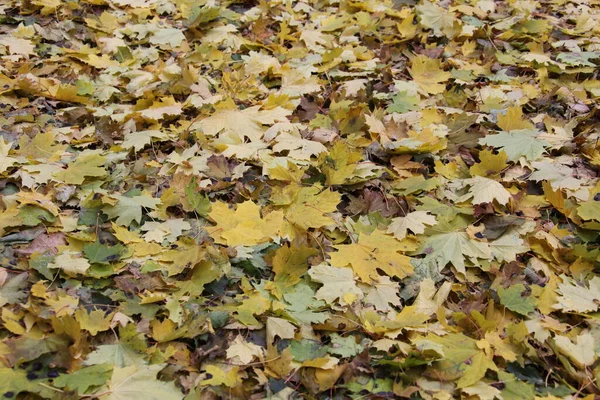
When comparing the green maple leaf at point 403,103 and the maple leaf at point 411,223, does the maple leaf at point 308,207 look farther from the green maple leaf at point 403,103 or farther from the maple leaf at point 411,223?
the green maple leaf at point 403,103

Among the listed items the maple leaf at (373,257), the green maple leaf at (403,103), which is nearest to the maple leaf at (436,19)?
the green maple leaf at (403,103)

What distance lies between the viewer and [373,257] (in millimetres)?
2166

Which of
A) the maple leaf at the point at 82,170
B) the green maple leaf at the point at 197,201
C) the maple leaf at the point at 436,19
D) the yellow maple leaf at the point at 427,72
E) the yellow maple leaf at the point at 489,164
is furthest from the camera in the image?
the maple leaf at the point at 436,19

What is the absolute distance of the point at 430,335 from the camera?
1.88 metres

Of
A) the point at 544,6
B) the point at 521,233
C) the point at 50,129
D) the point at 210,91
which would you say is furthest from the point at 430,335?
the point at 544,6

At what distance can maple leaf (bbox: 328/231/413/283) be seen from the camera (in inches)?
83.4

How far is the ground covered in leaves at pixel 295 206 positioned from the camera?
1791 mm

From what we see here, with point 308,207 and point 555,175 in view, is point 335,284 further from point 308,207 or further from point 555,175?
point 555,175

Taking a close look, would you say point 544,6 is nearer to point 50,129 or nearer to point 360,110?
point 360,110

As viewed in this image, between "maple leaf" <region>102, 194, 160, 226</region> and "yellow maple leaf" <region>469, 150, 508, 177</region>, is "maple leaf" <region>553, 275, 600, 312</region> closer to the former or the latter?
"yellow maple leaf" <region>469, 150, 508, 177</region>

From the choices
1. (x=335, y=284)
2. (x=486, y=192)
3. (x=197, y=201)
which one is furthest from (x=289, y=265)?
(x=486, y=192)

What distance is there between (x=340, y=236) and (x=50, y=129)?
1664 mm

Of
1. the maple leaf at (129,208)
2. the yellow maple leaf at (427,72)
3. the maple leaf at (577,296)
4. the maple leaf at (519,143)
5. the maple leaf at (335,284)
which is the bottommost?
the maple leaf at (335,284)

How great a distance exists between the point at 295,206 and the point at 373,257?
0.42m
